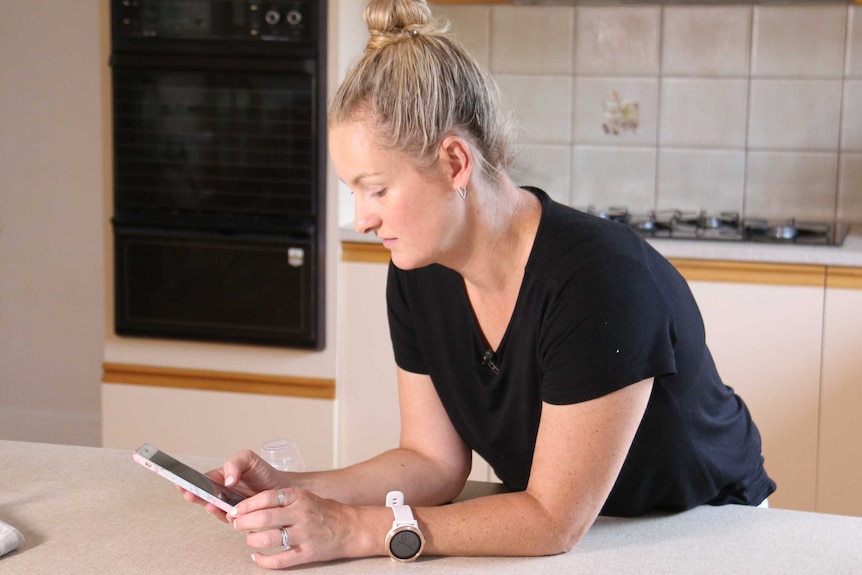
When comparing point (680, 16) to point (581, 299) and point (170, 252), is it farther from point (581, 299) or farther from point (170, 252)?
point (581, 299)

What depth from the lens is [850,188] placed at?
121 inches

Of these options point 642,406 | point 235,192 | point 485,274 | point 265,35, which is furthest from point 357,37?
point 642,406

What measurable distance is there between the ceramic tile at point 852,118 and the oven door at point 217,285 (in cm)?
150

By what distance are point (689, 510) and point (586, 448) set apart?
0.21 m

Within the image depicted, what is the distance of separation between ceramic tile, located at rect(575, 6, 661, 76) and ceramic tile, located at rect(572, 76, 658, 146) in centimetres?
3

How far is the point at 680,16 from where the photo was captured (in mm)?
3098

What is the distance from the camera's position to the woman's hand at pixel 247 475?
49.0 inches

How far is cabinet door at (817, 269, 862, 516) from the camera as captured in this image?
2.57 metres

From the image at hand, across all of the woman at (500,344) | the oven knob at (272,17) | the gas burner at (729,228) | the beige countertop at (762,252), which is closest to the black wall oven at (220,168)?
the oven knob at (272,17)

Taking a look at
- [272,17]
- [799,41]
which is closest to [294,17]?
[272,17]

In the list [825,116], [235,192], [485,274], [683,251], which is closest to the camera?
[485,274]

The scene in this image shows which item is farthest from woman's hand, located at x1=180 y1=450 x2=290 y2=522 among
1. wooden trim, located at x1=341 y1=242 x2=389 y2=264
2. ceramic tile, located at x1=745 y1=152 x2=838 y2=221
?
ceramic tile, located at x1=745 y1=152 x2=838 y2=221

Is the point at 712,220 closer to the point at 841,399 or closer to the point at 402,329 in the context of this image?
the point at 841,399

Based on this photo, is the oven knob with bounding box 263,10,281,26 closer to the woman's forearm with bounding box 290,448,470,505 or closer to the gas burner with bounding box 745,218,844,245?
the gas burner with bounding box 745,218,844,245
